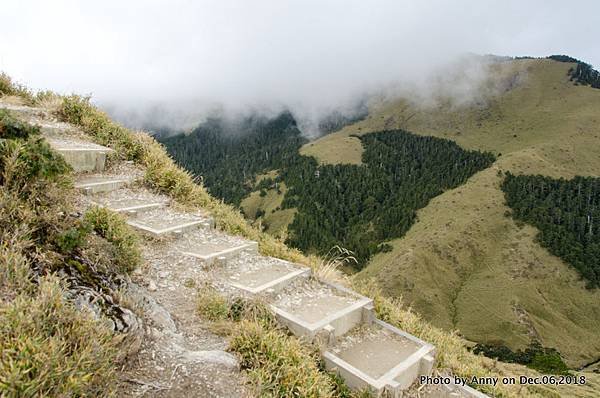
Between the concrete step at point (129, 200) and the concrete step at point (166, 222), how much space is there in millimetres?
145

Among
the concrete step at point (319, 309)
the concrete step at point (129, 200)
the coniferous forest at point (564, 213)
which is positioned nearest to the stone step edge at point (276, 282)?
the concrete step at point (319, 309)

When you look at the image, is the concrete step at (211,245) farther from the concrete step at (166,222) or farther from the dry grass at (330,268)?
the dry grass at (330,268)

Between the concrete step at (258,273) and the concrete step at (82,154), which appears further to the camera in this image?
the concrete step at (82,154)

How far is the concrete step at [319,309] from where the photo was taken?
6023 millimetres

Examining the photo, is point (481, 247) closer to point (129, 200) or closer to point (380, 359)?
point (380, 359)

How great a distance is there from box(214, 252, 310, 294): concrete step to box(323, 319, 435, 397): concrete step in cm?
149

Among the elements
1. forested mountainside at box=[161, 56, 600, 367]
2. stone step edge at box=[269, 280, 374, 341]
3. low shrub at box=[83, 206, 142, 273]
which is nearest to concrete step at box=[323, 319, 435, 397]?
stone step edge at box=[269, 280, 374, 341]

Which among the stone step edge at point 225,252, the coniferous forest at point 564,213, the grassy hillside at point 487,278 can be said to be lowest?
the grassy hillside at point 487,278

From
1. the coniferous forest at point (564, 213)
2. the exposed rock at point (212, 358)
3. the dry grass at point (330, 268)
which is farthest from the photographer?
the coniferous forest at point (564, 213)

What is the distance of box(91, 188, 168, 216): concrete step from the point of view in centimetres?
846

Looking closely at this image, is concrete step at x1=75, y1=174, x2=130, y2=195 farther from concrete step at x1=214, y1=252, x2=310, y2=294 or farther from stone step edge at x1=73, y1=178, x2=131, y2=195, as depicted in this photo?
concrete step at x1=214, y1=252, x2=310, y2=294

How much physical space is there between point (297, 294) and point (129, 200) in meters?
4.86

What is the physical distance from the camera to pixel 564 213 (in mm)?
152375

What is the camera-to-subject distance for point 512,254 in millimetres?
137875
